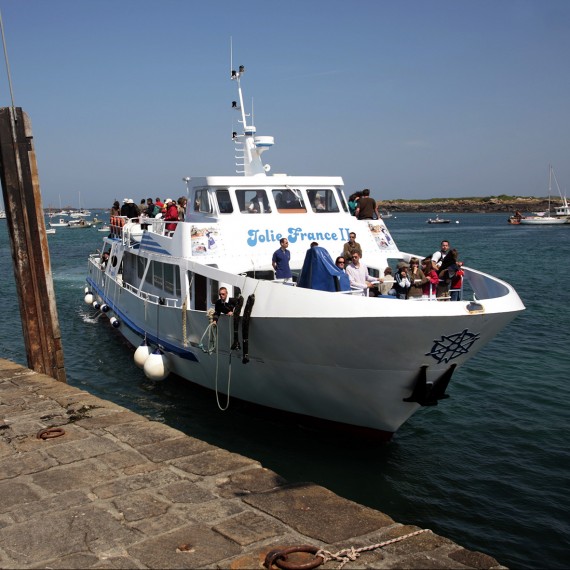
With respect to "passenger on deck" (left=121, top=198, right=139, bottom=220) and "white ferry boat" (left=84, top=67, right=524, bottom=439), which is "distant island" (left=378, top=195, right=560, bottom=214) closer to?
"passenger on deck" (left=121, top=198, right=139, bottom=220)

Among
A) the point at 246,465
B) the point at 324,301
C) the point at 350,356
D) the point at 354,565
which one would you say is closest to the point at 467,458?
the point at 350,356

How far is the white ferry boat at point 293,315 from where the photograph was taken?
937cm

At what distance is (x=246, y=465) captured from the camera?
760 centimetres

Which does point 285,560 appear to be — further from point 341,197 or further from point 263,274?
point 341,197

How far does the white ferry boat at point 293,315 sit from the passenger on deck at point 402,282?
2.15 feet

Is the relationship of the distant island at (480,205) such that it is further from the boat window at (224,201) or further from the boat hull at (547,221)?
the boat window at (224,201)

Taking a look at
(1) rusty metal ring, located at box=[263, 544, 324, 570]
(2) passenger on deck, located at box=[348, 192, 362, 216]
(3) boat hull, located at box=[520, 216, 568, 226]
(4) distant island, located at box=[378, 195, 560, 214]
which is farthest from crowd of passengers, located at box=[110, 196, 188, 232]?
(4) distant island, located at box=[378, 195, 560, 214]

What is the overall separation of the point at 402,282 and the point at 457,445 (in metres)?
3.58

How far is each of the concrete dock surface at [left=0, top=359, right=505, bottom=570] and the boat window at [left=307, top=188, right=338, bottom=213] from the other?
760cm

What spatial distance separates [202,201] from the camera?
583 inches

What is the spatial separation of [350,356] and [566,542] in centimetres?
399

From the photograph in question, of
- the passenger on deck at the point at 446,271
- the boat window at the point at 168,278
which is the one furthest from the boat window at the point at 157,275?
the passenger on deck at the point at 446,271

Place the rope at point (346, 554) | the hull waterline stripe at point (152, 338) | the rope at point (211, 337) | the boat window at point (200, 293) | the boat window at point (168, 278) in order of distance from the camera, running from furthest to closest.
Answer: the boat window at point (168, 278)
the hull waterline stripe at point (152, 338)
the boat window at point (200, 293)
the rope at point (211, 337)
the rope at point (346, 554)

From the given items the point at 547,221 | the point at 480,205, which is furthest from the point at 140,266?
the point at 480,205
